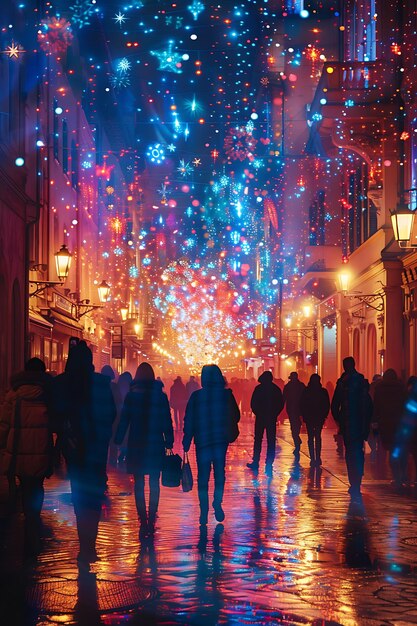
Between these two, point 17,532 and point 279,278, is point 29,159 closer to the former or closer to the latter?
point 17,532

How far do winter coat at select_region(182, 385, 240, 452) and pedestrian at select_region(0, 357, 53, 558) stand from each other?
7.08 ft

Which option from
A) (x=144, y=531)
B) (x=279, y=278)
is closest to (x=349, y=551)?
(x=144, y=531)

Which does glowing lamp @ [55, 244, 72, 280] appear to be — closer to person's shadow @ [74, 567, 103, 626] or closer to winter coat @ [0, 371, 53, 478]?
winter coat @ [0, 371, 53, 478]

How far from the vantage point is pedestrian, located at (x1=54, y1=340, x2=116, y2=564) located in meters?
9.80

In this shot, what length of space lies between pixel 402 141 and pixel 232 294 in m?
73.3

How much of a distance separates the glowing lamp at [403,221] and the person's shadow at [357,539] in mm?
7864

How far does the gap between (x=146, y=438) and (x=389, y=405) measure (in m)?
7.23

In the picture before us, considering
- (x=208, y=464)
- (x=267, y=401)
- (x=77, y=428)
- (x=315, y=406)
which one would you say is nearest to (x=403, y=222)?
(x=315, y=406)

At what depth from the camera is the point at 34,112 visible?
27.7 m

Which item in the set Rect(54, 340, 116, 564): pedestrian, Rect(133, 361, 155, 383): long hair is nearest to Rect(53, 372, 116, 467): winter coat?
Rect(54, 340, 116, 564): pedestrian

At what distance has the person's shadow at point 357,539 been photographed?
9.68m

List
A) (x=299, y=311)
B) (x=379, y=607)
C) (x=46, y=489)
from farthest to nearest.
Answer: (x=299, y=311)
(x=46, y=489)
(x=379, y=607)

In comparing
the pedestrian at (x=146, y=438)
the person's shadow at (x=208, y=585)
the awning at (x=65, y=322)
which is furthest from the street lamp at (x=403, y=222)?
the awning at (x=65, y=322)

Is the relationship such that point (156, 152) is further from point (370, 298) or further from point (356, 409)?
point (356, 409)
